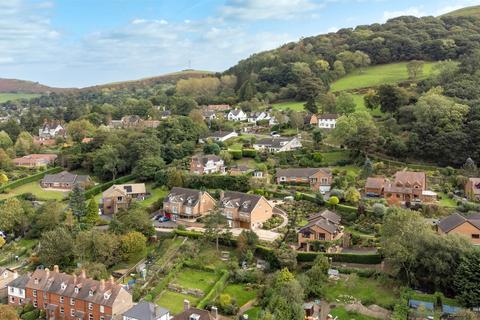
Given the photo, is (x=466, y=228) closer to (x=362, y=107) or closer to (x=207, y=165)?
(x=207, y=165)

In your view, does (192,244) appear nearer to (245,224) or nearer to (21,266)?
(245,224)

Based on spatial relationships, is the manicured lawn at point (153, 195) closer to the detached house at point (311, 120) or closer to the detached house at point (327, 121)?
the detached house at point (311, 120)

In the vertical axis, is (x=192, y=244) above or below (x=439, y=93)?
below

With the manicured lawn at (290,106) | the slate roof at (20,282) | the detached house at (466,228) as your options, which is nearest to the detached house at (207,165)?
the slate roof at (20,282)

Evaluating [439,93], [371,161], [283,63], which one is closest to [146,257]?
[371,161]

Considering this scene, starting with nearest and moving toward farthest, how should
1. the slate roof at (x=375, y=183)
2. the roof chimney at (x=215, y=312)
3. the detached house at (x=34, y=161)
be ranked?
the roof chimney at (x=215, y=312)
the slate roof at (x=375, y=183)
the detached house at (x=34, y=161)

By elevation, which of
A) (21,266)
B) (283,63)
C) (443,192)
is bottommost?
(21,266)
